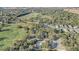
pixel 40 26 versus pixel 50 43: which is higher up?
pixel 40 26
